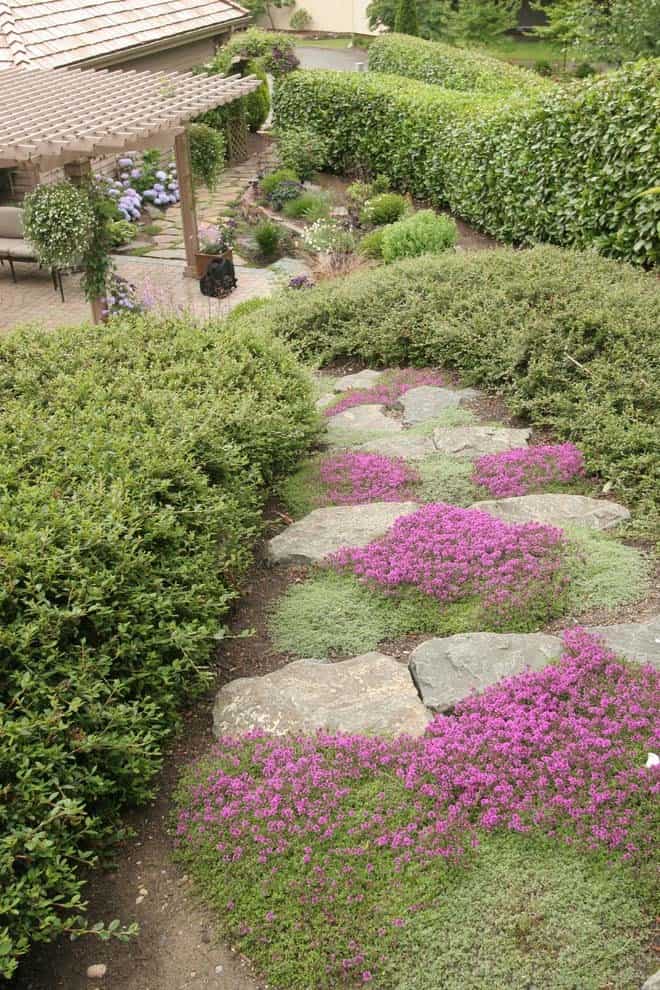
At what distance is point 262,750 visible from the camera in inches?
134

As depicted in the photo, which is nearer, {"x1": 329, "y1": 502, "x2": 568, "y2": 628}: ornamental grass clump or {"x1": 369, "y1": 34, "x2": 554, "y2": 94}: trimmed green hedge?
{"x1": 329, "y1": 502, "x2": 568, "y2": 628}: ornamental grass clump

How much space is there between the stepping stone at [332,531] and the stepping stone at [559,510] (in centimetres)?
47

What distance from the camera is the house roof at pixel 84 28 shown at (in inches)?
591

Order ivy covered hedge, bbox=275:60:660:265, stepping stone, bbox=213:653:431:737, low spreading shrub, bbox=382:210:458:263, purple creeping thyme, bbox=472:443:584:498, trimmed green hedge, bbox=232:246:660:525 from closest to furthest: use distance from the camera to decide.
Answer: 1. stepping stone, bbox=213:653:431:737
2. purple creeping thyme, bbox=472:443:584:498
3. trimmed green hedge, bbox=232:246:660:525
4. ivy covered hedge, bbox=275:60:660:265
5. low spreading shrub, bbox=382:210:458:263

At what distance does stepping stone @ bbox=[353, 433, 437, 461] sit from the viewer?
5.94 m

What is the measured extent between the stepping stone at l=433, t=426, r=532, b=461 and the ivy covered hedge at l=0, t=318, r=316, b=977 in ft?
3.49

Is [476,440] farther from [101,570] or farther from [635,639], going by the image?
[101,570]

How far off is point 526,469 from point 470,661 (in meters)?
2.05

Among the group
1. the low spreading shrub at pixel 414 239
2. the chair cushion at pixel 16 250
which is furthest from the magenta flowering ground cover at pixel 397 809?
the chair cushion at pixel 16 250

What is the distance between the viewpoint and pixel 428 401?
704 cm

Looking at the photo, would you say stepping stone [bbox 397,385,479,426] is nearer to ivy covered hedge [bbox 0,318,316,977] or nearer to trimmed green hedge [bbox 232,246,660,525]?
trimmed green hedge [bbox 232,246,660,525]

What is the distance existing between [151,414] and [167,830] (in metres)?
2.22

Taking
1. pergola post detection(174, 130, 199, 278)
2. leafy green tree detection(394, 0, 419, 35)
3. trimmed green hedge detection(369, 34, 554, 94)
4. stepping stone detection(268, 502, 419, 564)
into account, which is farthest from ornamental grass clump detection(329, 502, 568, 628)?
leafy green tree detection(394, 0, 419, 35)

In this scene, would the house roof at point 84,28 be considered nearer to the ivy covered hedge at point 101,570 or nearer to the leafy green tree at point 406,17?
the leafy green tree at point 406,17
